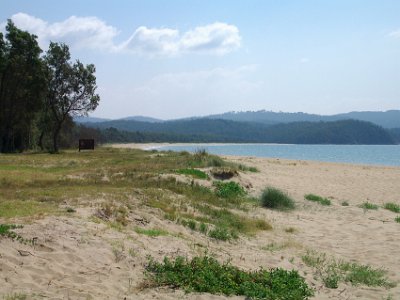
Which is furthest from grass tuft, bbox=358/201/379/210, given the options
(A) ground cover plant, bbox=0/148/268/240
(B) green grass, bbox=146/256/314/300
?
(B) green grass, bbox=146/256/314/300

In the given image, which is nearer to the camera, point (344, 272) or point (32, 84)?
point (344, 272)

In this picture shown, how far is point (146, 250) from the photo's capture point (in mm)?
8156

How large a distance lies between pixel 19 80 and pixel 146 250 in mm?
39672

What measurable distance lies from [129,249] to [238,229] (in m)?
4.33

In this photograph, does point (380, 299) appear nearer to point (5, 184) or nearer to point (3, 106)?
point (5, 184)

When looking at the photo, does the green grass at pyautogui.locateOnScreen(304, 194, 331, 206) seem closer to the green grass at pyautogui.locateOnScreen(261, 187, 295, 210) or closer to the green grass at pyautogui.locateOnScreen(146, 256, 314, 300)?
the green grass at pyautogui.locateOnScreen(261, 187, 295, 210)

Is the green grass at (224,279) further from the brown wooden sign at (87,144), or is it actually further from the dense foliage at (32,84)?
the brown wooden sign at (87,144)

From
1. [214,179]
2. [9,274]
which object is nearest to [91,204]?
[9,274]

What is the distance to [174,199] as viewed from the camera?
1370cm

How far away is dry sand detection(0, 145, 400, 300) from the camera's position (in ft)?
20.8

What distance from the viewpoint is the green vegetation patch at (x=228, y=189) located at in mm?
16497

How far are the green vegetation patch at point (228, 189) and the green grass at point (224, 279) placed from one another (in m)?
8.60

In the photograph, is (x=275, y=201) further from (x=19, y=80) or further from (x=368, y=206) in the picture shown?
(x=19, y=80)

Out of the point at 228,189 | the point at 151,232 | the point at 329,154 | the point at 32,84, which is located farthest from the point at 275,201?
the point at 329,154
